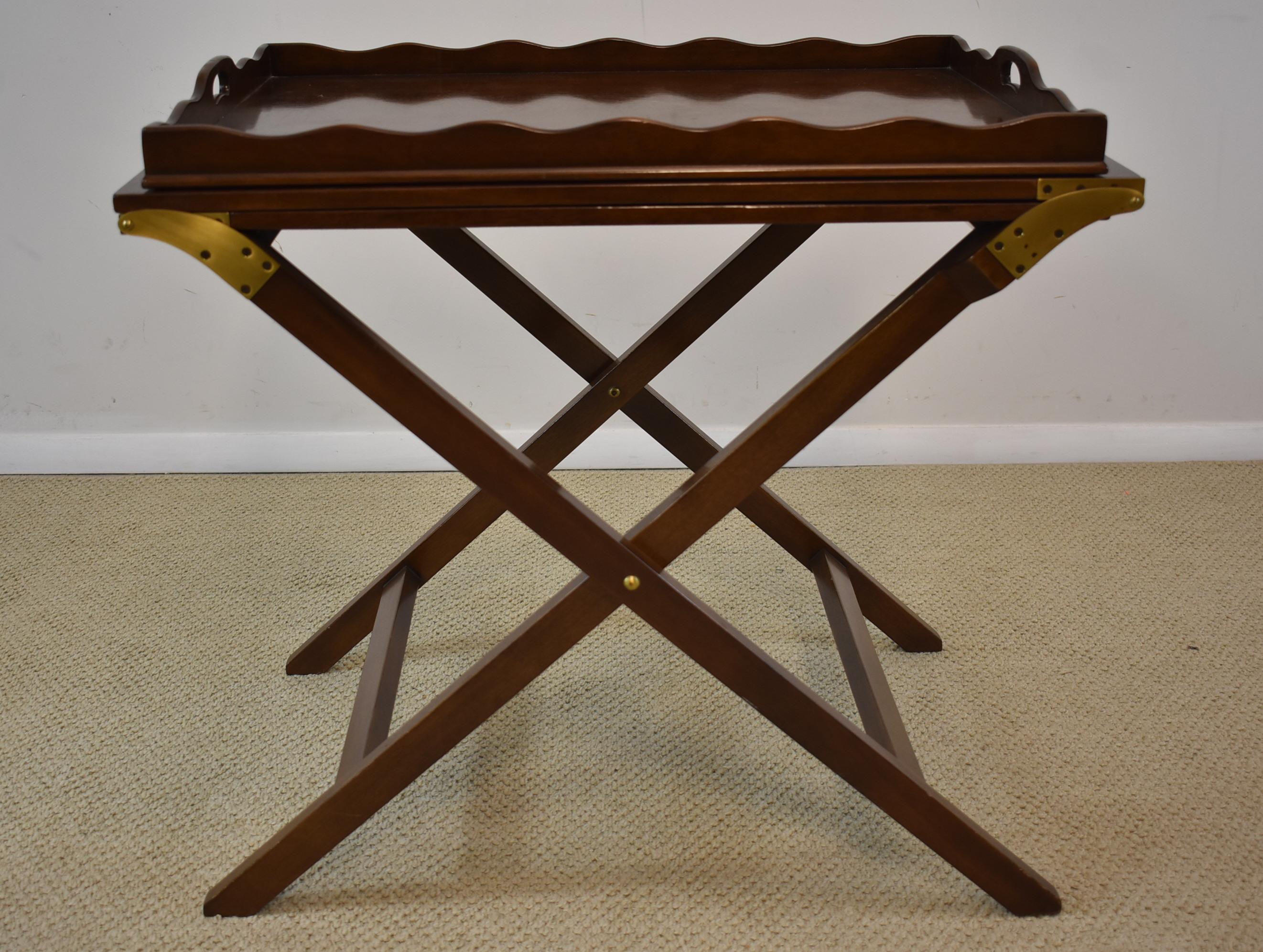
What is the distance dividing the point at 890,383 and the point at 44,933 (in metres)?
1.63

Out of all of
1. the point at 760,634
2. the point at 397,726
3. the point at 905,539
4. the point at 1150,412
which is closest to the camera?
the point at 397,726

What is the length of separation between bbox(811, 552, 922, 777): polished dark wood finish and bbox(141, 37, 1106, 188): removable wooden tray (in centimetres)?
61

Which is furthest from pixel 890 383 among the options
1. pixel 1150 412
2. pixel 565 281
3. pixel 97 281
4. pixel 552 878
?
pixel 97 281

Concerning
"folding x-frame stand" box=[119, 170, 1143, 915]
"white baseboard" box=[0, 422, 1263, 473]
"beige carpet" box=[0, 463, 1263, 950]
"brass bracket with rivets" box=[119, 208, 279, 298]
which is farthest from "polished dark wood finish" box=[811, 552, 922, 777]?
"brass bracket with rivets" box=[119, 208, 279, 298]

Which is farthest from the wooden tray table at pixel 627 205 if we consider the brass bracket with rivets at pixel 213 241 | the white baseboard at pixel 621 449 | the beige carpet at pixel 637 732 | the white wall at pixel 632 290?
the white baseboard at pixel 621 449

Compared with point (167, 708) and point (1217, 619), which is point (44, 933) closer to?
point (167, 708)

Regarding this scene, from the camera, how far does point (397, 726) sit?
1.45 metres

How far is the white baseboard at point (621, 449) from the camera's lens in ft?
6.95

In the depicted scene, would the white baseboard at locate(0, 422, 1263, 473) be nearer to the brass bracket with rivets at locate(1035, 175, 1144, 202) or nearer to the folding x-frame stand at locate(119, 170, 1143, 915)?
the folding x-frame stand at locate(119, 170, 1143, 915)

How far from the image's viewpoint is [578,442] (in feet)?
4.74

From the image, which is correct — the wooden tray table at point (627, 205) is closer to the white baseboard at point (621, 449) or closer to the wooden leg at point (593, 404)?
the wooden leg at point (593, 404)

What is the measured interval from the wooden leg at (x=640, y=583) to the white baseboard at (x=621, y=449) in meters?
1.08

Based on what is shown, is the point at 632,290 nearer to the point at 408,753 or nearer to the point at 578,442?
the point at 578,442

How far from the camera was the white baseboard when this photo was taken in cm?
212
